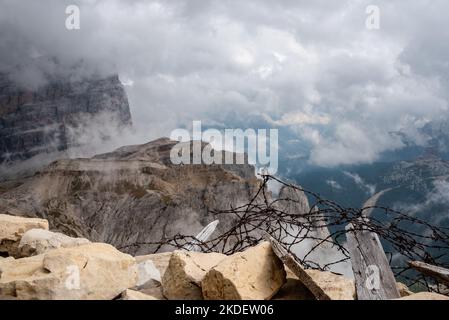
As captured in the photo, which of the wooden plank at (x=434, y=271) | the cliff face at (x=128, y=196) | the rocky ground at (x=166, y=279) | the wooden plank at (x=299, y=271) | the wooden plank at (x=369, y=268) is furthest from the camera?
the cliff face at (x=128, y=196)

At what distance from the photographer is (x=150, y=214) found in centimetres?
14500

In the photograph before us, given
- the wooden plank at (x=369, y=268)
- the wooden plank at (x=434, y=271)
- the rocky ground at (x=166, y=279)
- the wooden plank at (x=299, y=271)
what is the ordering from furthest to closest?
the wooden plank at (x=434, y=271)
the wooden plank at (x=369, y=268)
the wooden plank at (x=299, y=271)
the rocky ground at (x=166, y=279)

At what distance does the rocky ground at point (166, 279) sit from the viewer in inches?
161

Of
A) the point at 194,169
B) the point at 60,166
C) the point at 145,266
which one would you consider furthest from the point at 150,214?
the point at 145,266

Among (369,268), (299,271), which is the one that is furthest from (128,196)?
(299,271)

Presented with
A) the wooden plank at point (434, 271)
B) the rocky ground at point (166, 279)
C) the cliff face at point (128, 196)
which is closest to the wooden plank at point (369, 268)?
the rocky ground at point (166, 279)

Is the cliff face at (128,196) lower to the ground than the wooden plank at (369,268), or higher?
higher

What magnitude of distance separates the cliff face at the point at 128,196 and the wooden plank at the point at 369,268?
379 feet

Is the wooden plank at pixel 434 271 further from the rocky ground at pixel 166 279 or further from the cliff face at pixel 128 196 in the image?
the cliff face at pixel 128 196

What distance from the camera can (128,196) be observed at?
156625mm

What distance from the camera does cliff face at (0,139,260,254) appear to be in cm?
13650

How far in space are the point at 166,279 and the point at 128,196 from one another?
513ft
